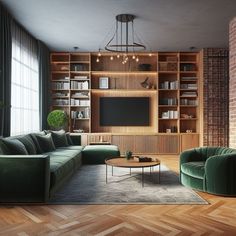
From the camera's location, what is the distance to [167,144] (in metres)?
7.96

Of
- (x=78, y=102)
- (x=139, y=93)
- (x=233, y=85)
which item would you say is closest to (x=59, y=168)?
(x=233, y=85)

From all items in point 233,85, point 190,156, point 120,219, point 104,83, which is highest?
point 104,83

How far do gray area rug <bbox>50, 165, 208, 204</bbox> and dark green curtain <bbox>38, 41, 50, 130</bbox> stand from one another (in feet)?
8.33

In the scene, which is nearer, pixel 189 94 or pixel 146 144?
pixel 146 144

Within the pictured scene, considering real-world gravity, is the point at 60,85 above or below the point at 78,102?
above

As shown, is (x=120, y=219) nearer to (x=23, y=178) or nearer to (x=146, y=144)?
(x=23, y=178)

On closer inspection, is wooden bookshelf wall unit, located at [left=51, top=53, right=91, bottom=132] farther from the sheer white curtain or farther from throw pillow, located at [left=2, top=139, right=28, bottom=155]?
throw pillow, located at [left=2, top=139, right=28, bottom=155]

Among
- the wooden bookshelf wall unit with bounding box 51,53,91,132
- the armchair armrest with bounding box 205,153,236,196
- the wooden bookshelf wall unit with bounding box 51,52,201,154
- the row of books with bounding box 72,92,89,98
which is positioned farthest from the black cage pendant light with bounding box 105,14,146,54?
the armchair armrest with bounding box 205,153,236,196

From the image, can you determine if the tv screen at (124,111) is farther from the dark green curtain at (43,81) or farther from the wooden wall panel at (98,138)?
the dark green curtain at (43,81)

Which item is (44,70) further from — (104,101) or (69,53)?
(104,101)

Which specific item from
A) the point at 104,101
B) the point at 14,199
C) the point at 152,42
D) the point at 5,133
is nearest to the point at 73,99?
the point at 104,101

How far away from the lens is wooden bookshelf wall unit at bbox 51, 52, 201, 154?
7.96 m

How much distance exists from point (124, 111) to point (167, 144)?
1.60 m

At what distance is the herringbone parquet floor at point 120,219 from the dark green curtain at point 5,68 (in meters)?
1.97
